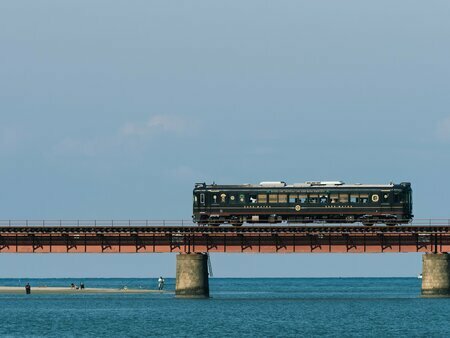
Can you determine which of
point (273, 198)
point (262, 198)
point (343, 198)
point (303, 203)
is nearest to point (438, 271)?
point (343, 198)

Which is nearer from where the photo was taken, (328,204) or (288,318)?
(288,318)

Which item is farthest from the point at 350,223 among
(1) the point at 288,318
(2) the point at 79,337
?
(2) the point at 79,337

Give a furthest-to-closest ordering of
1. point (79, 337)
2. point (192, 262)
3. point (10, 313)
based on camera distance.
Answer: point (192, 262)
point (10, 313)
point (79, 337)

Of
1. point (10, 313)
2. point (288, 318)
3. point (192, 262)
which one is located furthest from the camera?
point (192, 262)

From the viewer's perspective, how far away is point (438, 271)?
124125 millimetres

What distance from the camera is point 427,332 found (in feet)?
300

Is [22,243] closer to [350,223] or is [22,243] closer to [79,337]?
[350,223]

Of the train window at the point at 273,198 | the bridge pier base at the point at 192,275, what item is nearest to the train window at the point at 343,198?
the train window at the point at 273,198

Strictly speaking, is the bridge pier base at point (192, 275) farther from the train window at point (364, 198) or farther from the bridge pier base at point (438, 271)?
the bridge pier base at point (438, 271)

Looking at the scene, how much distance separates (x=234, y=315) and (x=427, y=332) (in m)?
22.0

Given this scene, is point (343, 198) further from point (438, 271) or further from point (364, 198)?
point (438, 271)

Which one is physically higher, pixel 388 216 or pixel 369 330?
pixel 388 216

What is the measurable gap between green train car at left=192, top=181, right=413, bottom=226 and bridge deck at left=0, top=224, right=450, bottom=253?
4.63 feet

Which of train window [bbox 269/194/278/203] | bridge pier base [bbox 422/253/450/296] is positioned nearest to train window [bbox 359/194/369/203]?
bridge pier base [bbox 422/253/450/296]
